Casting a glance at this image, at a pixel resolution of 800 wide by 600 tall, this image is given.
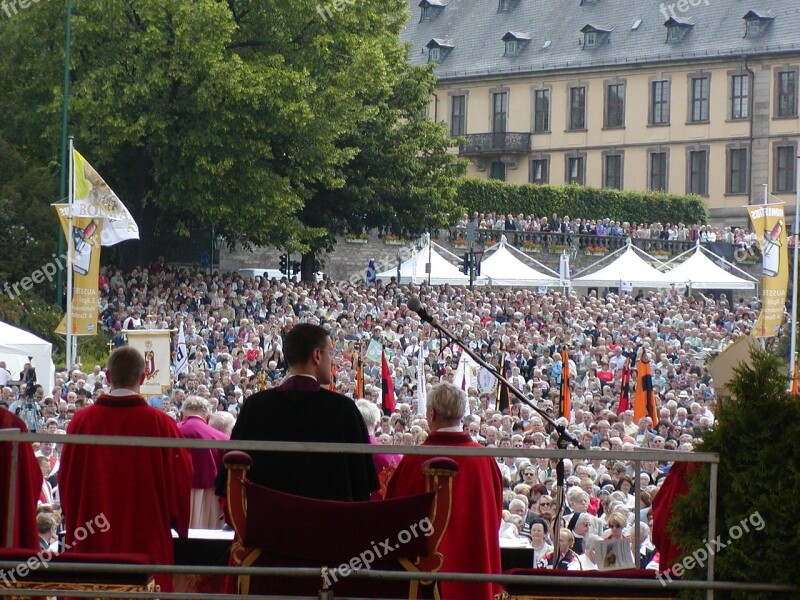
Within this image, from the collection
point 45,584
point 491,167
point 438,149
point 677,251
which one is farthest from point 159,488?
point 491,167

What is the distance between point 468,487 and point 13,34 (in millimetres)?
31686

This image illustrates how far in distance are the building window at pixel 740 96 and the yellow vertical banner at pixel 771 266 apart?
140ft

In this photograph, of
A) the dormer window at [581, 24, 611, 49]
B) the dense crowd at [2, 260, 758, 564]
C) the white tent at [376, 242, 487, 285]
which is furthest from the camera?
the dormer window at [581, 24, 611, 49]

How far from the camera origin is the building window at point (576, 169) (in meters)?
70.4

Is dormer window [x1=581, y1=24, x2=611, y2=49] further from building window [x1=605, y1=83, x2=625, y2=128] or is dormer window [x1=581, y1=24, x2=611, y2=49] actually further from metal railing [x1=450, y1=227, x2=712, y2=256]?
metal railing [x1=450, y1=227, x2=712, y2=256]

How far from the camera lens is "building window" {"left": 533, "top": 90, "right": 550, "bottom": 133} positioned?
7038 centimetres

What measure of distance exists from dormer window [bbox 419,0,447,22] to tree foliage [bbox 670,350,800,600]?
70.8m

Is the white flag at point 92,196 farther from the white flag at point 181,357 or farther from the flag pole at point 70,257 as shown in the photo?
the white flag at point 181,357

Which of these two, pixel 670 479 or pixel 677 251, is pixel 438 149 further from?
pixel 670 479

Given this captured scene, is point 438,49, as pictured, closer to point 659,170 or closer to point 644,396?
point 659,170

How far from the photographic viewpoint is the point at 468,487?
634 centimetres

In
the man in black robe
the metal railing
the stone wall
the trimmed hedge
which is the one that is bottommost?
the man in black robe

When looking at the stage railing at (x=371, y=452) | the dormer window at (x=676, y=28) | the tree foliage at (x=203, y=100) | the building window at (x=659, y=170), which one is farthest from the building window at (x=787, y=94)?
the stage railing at (x=371, y=452)

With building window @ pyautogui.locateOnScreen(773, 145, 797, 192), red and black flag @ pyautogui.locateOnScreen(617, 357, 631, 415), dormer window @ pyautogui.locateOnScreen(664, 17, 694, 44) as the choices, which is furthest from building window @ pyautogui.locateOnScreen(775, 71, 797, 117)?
red and black flag @ pyautogui.locateOnScreen(617, 357, 631, 415)
